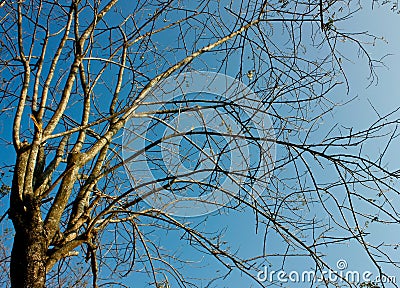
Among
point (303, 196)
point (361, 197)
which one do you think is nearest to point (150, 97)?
point (303, 196)

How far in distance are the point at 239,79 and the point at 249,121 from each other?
350 mm

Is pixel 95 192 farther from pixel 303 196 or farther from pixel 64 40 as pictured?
pixel 303 196

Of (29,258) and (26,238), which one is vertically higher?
(26,238)

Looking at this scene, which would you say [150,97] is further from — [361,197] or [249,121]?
[361,197]

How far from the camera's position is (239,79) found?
3.08m

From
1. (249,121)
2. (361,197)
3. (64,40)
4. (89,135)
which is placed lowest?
(361,197)

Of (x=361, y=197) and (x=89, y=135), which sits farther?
(x=89, y=135)

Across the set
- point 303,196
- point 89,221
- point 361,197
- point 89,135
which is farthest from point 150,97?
point 361,197

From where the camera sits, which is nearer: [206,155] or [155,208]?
[206,155]

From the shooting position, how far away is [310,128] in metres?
2.92

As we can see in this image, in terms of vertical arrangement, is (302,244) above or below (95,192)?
below

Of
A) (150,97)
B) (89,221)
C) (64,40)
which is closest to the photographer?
(89,221)

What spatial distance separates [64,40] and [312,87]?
1.87m

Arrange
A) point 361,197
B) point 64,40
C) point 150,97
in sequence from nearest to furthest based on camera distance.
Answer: point 361,197 < point 150,97 < point 64,40
